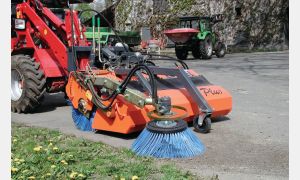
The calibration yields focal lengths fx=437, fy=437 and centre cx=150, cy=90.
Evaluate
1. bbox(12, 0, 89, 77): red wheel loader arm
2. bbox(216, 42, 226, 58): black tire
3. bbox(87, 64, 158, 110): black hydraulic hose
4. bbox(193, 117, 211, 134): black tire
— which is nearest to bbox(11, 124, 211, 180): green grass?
bbox(87, 64, 158, 110): black hydraulic hose

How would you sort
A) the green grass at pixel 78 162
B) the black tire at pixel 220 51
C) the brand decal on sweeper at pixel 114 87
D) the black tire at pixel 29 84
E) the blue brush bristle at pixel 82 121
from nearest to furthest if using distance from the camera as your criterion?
the green grass at pixel 78 162
the brand decal on sweeper at pixel 114 87
the blue brush bristle at pixel 82 121
the black tire at pixel 29 84
the black tire at pixel 220 51

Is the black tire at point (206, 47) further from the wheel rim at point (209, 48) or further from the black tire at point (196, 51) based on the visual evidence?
the black tire at point (196, 51)

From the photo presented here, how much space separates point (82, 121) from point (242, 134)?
2.14 meters

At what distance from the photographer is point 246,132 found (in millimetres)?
5680

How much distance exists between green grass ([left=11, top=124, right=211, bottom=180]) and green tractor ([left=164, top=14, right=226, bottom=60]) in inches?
585

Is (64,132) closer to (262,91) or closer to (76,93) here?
(76,93)

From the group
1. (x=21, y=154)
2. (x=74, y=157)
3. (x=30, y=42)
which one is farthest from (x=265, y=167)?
(x=30, y=42)

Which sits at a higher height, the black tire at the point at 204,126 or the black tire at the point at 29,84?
the black tire at the point at 29,84

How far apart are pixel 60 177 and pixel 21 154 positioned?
91 cm

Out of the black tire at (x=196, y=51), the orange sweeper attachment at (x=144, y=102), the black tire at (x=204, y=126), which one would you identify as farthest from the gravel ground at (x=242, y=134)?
the black tire at (x=196, y=51)

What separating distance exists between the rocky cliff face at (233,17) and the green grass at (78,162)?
74.2 ft

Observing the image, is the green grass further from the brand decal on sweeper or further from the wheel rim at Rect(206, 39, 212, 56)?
the wheel rim at Rect(206, 39, 212, 56)

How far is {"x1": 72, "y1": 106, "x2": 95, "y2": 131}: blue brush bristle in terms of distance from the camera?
5.84 metres

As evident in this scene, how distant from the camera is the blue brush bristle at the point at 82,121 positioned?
584cm
